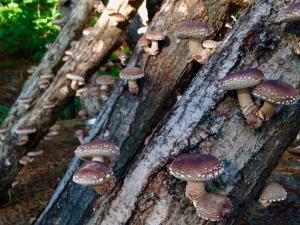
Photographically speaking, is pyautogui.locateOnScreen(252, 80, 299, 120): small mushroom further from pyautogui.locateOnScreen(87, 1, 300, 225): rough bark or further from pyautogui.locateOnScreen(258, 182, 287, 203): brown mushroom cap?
pyautogui.locateOnScreen(258, 182, 287, 203): brown mushroom cap

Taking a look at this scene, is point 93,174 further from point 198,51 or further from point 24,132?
point 24,132

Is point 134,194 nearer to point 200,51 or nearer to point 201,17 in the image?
point 200,51

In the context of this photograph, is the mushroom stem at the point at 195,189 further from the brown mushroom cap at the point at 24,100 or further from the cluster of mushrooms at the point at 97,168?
the brown mushroom cap at the point at 24,100

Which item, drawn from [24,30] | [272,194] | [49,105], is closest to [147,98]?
[272,194]

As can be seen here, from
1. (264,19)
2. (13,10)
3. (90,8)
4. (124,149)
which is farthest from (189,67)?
(13,10)

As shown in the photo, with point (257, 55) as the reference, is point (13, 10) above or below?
below
